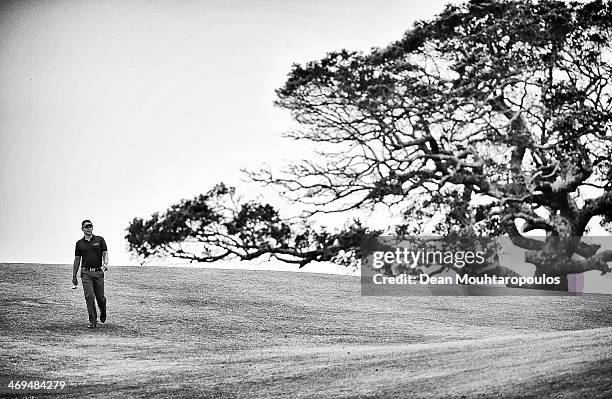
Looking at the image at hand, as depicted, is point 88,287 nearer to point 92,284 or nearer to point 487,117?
point 92,284

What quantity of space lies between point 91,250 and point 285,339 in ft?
9.12

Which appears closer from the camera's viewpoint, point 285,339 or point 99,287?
point 99,287

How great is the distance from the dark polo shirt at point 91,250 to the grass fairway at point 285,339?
0.97 meters

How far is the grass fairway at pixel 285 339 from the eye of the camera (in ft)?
27.1

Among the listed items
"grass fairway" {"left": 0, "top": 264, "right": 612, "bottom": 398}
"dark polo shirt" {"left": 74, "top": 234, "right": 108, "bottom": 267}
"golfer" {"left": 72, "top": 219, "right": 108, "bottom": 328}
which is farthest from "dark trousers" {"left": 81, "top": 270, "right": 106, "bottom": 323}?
"grass fairway" {"left": 0, "top": 264, "right": 612, "bottom": 398}

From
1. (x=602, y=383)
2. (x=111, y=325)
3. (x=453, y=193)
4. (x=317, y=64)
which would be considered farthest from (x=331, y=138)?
(x=602, y=383)

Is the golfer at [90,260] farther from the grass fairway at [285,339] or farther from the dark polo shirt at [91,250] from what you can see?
the grass fairway at [285,339]

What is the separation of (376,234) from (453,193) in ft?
4.72

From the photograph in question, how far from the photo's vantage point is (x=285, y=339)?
1197cm

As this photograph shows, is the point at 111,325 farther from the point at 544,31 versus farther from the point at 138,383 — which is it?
the point at 544,31

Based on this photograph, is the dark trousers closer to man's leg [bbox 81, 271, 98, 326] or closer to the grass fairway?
man's leg [bbox 81, 271, 98, 326]

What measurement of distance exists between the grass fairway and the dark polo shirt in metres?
0.97

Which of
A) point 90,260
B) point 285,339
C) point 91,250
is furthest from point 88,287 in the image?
point 285,339

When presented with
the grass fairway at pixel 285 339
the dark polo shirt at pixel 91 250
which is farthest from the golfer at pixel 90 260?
the grass fairway at pixel 285 339
